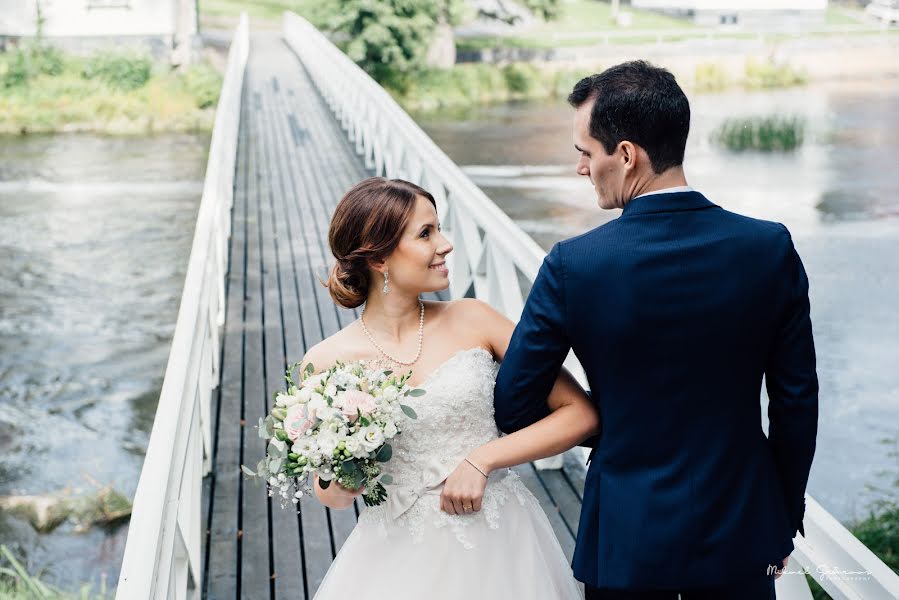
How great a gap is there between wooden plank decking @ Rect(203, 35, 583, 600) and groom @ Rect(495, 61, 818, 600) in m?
1.76

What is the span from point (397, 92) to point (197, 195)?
9.19 m

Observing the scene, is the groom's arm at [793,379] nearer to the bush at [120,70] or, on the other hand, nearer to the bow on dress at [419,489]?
the bow on dress at [419,489]

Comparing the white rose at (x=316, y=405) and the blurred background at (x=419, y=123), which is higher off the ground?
the white rose at (x=316, y=405)

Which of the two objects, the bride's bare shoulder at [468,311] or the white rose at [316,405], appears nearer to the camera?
the white rose at [316,405]

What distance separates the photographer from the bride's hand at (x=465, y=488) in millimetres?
2197

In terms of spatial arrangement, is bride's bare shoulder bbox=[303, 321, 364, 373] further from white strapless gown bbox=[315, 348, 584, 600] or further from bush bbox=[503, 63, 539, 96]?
bush bbox=[503, 63, 539, 96]

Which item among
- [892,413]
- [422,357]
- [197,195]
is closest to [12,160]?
[197,195]

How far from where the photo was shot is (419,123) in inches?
1243

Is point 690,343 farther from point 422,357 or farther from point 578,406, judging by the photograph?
point 422,357

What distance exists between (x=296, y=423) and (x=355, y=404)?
127 mm

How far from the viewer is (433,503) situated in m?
2.41

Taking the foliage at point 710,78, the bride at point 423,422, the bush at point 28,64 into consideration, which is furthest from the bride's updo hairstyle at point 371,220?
the foliage at point 710,78

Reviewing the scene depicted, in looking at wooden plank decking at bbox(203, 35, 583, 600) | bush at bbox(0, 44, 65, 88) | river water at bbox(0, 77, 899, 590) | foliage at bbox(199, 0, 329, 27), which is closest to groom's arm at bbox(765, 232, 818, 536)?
wooden plank decking at bbox(203, 35, 583, 600)

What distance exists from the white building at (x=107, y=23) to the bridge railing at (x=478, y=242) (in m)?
16.7
